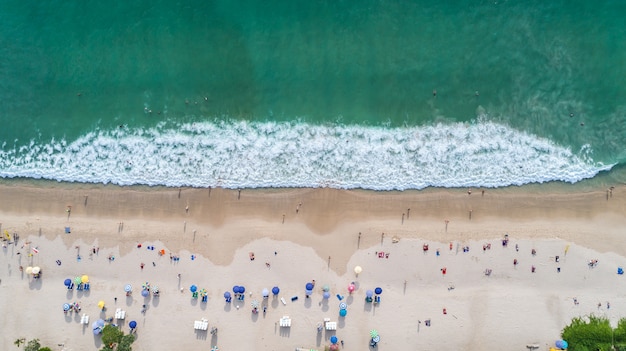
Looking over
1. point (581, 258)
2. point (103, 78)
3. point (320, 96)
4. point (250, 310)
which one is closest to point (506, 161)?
point (581, 258)

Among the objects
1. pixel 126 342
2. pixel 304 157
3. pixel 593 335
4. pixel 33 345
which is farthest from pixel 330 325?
pixel 33 345

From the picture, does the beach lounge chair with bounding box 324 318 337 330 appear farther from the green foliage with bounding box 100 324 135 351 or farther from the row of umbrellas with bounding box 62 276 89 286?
the row of umbrellas with bounding box 62 276 89 286

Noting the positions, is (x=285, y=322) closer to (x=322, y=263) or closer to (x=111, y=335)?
(x=322, y=263)

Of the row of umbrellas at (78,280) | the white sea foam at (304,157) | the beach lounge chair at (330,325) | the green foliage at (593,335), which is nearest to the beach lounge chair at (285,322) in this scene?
the beach lounge chair at (330,325)

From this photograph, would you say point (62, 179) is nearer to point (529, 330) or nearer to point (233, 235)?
point (233, 235)

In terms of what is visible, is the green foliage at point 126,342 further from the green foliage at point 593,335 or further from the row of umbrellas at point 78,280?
the green foliage at point 593,335

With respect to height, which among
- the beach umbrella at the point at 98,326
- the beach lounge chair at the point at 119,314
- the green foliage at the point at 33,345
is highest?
the beach lounge chair at the point at 119,314

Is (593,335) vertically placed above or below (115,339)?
above
